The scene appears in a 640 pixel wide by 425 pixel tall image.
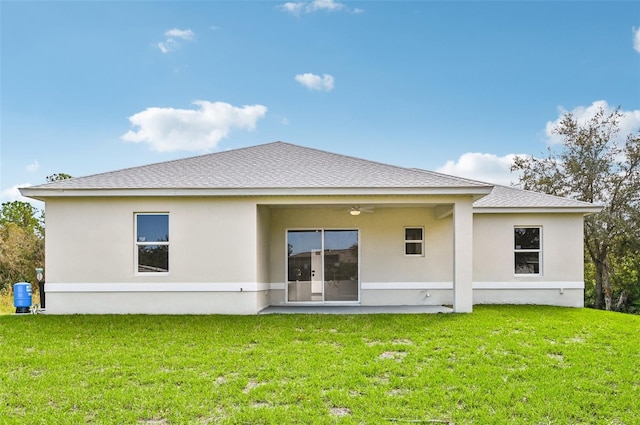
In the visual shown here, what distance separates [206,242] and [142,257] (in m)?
1.70

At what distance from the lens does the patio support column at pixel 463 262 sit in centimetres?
1110

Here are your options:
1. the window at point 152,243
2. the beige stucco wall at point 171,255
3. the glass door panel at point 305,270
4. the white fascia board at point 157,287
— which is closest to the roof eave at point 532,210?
the beige stucco wall at point 171,255

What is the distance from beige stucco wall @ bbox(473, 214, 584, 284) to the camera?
13.8 meters

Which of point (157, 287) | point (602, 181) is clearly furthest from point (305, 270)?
point (602, 181)

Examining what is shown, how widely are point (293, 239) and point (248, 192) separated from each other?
2.88 meters

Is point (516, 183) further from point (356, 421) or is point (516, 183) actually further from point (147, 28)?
point (356, 421)

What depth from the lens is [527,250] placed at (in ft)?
45.5

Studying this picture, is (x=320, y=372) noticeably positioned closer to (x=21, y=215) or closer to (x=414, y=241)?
(x=414, y=241)

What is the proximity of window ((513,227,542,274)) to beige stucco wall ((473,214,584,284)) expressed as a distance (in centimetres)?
16

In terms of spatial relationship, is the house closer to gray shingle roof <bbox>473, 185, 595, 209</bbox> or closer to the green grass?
gray shingle roof <bbox>473, 185, 595, 209</bbox>

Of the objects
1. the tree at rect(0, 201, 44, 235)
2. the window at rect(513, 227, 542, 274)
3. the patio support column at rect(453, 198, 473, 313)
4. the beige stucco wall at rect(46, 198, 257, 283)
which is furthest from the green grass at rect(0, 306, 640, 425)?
the tree at rect(0, 201, 44, 235)

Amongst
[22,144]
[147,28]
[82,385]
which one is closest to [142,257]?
[82,385]

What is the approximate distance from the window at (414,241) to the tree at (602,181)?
11.2 m

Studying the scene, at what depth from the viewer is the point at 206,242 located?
11305 mm
